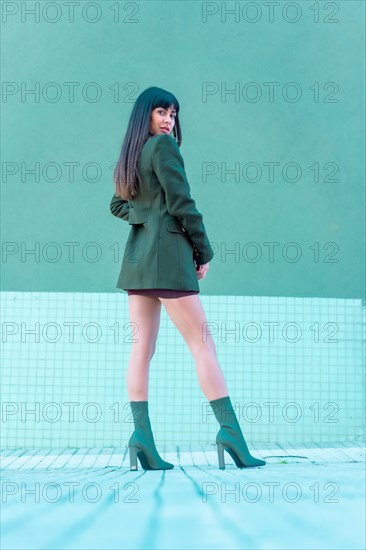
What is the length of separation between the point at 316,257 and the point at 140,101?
2034mm

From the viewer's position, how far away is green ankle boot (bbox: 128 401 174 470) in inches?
81.4

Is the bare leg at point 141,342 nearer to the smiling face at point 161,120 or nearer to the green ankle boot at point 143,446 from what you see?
the green ankle boot at point 143,446

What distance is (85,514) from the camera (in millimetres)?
672

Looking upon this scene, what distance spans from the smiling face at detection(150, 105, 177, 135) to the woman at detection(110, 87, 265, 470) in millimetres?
31

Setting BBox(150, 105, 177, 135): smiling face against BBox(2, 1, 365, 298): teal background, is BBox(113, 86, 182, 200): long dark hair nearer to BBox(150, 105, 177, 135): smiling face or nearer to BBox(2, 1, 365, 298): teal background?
BBox(150, 105, 177, 135): smiling face

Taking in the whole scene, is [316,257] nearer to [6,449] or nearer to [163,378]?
[163,378]

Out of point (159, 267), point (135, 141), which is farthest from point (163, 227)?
point (135, 141)

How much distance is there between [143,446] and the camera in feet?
6.87

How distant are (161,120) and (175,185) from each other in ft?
1.09

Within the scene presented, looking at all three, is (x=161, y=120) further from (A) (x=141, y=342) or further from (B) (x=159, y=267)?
(A) (x=141, y=342)

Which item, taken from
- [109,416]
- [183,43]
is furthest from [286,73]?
[109,416]

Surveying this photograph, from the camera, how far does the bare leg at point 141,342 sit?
217 cm

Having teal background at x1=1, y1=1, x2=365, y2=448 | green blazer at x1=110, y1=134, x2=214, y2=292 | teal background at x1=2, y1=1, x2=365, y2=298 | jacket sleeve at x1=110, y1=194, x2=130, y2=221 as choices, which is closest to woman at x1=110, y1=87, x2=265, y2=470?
green blazer at x1=110, y1=134, x2=214, y2=292

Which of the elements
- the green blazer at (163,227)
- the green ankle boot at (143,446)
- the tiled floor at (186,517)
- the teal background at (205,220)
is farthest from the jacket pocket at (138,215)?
the teal background at (205,220)
